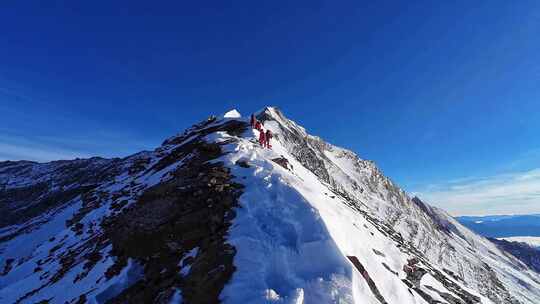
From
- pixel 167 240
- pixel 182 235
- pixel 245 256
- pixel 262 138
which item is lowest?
pixel 245 256

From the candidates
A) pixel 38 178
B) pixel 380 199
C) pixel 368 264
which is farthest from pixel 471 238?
pixel 38 178

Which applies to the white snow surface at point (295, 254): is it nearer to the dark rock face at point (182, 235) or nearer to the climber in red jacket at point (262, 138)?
the dark rock face at point (182, 235)

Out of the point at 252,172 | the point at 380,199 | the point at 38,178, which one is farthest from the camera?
the point at 38,178

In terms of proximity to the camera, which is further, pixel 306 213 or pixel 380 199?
pixel 380 199

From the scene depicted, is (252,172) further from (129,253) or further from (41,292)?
(41,292)

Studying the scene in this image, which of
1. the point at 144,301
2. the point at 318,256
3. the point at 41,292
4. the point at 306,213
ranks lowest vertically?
the point at 41,292

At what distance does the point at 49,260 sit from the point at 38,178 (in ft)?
609

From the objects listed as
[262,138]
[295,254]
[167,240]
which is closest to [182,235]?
[167,240]

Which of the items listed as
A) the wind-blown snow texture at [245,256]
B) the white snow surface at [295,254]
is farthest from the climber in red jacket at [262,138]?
the white snow surface at [295,254]

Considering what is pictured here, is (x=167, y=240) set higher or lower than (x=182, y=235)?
lower

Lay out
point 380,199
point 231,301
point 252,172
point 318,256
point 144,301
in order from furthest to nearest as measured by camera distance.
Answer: point 380,199 → point 252,172 → point 318,256 → point 144,301 → point 231,301

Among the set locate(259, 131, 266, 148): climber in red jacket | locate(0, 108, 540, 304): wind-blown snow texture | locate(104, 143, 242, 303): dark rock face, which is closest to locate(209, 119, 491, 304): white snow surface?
locate(0, 108, 540, 304): wind-blown snow texture

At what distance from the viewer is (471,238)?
19888 centimetres

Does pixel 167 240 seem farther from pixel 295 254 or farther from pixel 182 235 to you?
pixel 295 254
